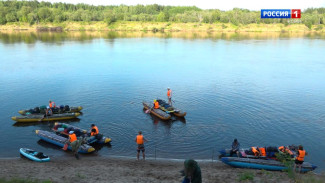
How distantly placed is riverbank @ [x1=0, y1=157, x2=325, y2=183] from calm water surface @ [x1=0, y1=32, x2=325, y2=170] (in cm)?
170

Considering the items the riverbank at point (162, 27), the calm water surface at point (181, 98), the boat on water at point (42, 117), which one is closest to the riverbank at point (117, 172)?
the calm water surface at point (181, 98)

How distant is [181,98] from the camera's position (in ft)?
102

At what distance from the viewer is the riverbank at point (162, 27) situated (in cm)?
12975

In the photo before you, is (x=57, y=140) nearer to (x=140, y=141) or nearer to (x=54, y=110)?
(x=54, y=110)

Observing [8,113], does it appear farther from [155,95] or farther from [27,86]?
[155,95]

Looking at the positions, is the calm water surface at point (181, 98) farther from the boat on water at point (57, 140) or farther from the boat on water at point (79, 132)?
the boat on water at point (79, 132)

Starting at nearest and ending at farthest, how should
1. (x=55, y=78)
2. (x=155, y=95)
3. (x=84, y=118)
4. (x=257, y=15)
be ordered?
(x=84, y=118)
(x=155, y=95)
(x=55, y=78)
(x=257, y=15)

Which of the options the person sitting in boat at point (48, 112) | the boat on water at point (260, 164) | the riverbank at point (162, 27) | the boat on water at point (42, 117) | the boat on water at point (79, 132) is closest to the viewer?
the boat on water at point (260, 164)

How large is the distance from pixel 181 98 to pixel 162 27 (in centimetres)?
11532

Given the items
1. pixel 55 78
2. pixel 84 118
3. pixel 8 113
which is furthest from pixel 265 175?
pixel 55 78

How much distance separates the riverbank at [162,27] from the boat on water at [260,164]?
406ft

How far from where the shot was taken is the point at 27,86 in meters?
35.0

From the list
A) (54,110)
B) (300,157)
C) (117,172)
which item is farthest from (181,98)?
(117,172)

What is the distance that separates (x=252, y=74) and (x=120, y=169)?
3268 centimetres
